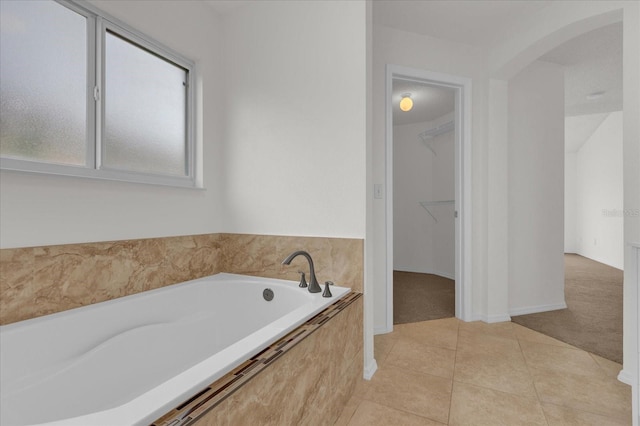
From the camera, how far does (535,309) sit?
2.81 m

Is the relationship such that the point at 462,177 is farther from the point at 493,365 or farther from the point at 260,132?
the point at 260,132

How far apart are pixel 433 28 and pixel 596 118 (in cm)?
512

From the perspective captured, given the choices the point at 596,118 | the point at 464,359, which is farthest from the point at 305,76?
the point at 596,118

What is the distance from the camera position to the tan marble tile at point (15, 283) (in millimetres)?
1177

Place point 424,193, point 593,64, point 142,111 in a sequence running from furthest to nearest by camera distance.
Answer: point 424,193 < point 593,64 < point 142,111

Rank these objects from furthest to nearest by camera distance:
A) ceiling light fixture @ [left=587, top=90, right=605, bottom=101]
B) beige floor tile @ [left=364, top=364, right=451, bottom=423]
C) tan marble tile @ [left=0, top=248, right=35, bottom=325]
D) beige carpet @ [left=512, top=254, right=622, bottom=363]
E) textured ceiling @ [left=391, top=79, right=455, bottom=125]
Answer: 1. ceiling light fixture @ [left=587, top=90, right=605, bottom=101]
2. textured ceiling @ [left=391, top=79, right=455, bottom=125]
3. beige carpet @ [left=512, top=254, right=622, bottom=363]
4. beige floor tile @ [left=364, top=364, right=451, bottom=423]
5. tan marble tile @ [left=0, top=248, right=35, bottom=325]

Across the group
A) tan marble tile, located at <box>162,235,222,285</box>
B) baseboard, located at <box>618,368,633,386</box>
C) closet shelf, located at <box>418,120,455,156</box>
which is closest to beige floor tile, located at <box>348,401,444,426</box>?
baseboard, located at <box>618,368,633,386</box>

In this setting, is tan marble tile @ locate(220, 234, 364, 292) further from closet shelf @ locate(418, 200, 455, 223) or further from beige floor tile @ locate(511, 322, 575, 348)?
closet shelf @ locate(418, 200, 455, 223)

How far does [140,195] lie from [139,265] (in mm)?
400

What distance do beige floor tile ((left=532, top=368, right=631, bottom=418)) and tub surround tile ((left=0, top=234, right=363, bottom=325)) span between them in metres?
1.15

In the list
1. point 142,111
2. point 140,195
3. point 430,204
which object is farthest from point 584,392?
point 430,204

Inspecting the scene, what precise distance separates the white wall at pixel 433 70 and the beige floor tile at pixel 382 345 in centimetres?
10

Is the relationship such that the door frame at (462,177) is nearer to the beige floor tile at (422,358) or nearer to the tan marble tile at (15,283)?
the beige floor tile at (422,358)

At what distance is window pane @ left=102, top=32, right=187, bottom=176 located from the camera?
5.39ft
